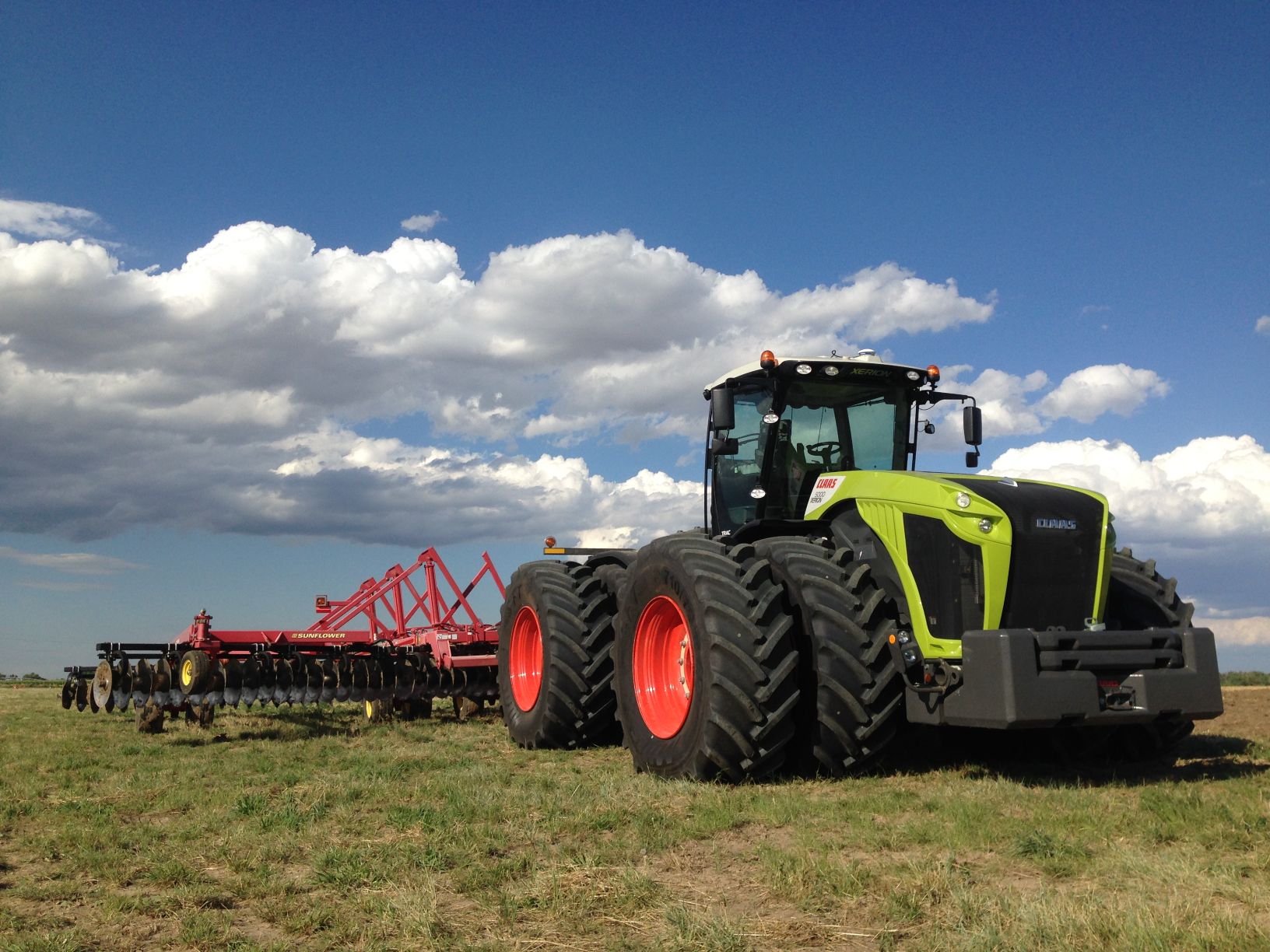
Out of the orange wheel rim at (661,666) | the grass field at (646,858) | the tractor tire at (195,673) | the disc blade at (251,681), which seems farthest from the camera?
the disc blade at (251,681)

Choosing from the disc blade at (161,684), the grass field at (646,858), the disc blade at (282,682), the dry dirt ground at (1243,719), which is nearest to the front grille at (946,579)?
the grass field at (646,858)

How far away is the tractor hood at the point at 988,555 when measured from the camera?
6719 millimetres

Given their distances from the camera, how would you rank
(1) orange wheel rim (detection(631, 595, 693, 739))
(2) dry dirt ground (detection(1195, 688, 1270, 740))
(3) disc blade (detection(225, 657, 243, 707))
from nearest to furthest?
1. (1) orange wheel rim (detection(631, 595, 693, 739))
2. (2) dry dirt ground (detection(1195, 688, 1270, 740))
3. (3) disc blade (detection(225, 657, 243, 707))

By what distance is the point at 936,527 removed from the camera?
22.5 feet

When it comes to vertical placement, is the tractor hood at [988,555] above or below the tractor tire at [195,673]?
above

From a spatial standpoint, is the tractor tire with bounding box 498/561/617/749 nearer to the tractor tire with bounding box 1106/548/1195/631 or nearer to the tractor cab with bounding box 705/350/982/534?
the tractor cab with bounding box 705/350/982/534

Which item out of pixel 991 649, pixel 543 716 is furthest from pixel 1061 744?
pixel 543 716

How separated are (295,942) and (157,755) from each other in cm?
661

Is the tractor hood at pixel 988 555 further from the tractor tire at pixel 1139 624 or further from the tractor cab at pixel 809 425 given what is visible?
the tractor cab at pixel 809 425

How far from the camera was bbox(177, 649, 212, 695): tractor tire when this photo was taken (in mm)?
11367

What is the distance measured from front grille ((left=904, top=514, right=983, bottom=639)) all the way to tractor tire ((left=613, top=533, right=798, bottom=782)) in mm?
925

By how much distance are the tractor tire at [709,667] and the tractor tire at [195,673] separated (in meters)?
5.63

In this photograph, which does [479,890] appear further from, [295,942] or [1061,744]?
[1061,744]

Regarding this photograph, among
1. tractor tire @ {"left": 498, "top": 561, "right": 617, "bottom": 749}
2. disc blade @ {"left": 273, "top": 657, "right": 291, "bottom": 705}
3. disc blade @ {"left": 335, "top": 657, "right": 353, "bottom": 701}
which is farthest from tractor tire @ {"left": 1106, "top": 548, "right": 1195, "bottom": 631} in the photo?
disc blade @ {"left": 273, "top": 657, "right": 291, "bottom": 705}
